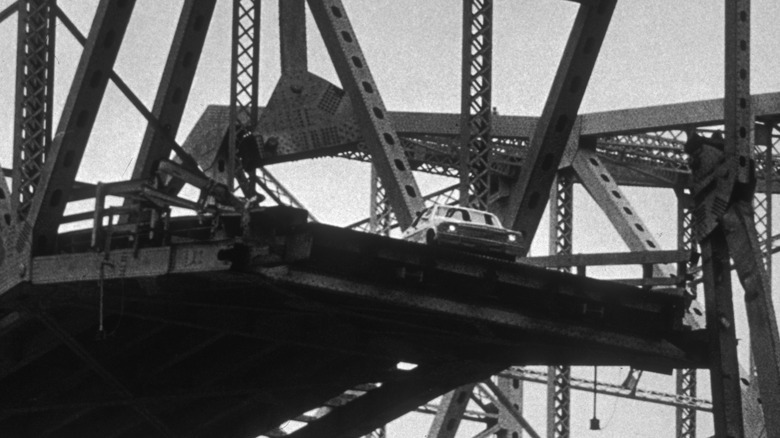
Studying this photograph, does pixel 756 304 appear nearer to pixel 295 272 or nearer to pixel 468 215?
pixel 468 215

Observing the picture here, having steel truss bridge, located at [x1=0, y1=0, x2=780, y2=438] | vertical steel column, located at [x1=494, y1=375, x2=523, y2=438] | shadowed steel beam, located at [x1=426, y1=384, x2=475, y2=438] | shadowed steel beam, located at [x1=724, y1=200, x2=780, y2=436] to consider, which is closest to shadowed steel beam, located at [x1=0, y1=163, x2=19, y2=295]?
steel truss bridge, located at [x1=0, y1=0, x2=780, y2=438]

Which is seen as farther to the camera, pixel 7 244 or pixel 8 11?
pixel 8 11

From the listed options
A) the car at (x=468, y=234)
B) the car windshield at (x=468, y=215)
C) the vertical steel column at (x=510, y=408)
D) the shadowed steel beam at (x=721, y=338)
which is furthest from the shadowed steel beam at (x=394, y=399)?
the vertical steel column at (x=510, y=408)

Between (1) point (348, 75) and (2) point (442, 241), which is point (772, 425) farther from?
(1) point (348, 75)

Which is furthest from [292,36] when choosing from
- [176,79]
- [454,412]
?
[454,412]

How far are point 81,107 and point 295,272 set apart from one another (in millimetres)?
4420

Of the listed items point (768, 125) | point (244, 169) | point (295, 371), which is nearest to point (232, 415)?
point (295, 371)

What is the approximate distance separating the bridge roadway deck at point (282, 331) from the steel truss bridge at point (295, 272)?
0.14 feet

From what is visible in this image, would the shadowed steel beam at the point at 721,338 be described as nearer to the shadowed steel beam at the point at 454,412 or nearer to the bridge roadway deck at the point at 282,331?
the bridge roadway deck at the point at 282,331

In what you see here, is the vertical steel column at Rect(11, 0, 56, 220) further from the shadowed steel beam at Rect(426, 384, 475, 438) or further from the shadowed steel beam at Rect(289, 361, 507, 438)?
the shadowed steel beam at Rect(426, 384, 475, 438)

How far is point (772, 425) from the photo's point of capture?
128 feet

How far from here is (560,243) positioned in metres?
57.6

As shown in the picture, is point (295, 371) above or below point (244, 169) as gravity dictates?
below

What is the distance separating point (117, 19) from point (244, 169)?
4.67 meters
